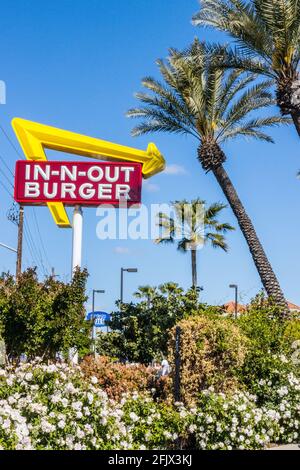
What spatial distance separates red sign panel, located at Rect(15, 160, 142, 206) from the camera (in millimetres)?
21891

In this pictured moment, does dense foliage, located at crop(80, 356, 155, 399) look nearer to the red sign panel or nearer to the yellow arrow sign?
the red sign panel

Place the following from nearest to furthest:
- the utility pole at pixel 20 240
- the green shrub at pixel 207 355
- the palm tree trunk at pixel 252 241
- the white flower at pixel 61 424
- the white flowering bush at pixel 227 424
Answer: the white flower at pixel 61 424 < the white flowering bush at pixel 227 424 < the green shrub at pixel 207 355 < the palm tree trunk at pixel 252 241 < the utility pole at pixel 20 240

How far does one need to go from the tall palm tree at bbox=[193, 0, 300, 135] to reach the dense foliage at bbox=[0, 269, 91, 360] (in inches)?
486

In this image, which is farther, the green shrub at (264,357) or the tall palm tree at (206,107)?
the tall palm tree at (206,107)

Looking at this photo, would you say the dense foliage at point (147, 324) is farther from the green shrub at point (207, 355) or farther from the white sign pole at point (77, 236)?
the green shrub at point (207, 355)

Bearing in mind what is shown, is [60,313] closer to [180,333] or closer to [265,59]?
[180,333]

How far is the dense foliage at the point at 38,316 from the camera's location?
15164 mm

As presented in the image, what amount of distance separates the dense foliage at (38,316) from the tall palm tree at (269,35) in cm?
1235

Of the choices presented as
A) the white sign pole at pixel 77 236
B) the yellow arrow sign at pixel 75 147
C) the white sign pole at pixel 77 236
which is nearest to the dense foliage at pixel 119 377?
the white sign pole at pixel 77 236

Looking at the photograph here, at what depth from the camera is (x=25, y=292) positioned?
15.2 m

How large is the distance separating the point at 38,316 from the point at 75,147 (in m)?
8.52

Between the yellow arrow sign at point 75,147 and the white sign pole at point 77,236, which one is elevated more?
the yellow arrow sign at point 75,147

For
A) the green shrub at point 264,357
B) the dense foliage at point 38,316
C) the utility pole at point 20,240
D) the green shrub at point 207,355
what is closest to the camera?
the green shrub at point 207,355

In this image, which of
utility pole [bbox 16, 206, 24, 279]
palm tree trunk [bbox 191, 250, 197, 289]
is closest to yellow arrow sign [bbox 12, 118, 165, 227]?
utility pole [bbox 16, 206, 24, 279]
